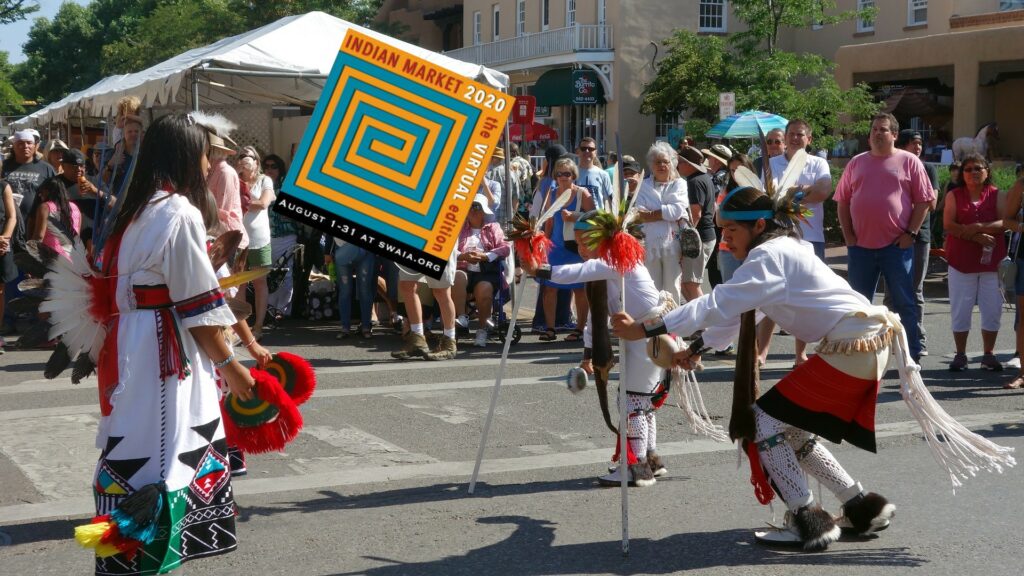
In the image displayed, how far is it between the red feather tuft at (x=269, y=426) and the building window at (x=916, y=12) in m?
33.0

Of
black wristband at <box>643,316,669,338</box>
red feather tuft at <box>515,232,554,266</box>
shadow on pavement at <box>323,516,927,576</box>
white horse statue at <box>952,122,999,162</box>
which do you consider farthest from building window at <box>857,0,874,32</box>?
black wristband at <box>643,316,669,338</box>

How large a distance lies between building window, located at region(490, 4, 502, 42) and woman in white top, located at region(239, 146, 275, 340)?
1453 inches

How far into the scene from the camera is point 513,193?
15.1 m

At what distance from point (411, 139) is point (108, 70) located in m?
60.5

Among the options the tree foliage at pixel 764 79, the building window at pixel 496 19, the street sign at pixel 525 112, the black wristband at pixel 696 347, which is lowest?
the black wristband at pixel 696 347

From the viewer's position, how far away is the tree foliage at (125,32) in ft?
153

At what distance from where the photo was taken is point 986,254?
9.95 meters

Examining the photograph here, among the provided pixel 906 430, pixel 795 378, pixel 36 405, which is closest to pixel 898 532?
pixel 795 378

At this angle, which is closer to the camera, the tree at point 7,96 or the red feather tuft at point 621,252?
the red feather tuft at point 621,252

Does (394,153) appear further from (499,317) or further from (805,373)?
(499,317)

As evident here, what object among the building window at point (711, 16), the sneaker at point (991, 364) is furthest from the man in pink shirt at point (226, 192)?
the building window at point (711, 16)

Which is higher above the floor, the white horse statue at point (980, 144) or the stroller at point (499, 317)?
the white horse statue at point (980, 144)

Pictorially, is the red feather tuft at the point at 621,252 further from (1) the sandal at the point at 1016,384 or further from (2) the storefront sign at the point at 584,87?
(2) the storefront sign at the point at 584,87

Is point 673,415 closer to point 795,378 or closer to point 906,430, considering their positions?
point 906,430
